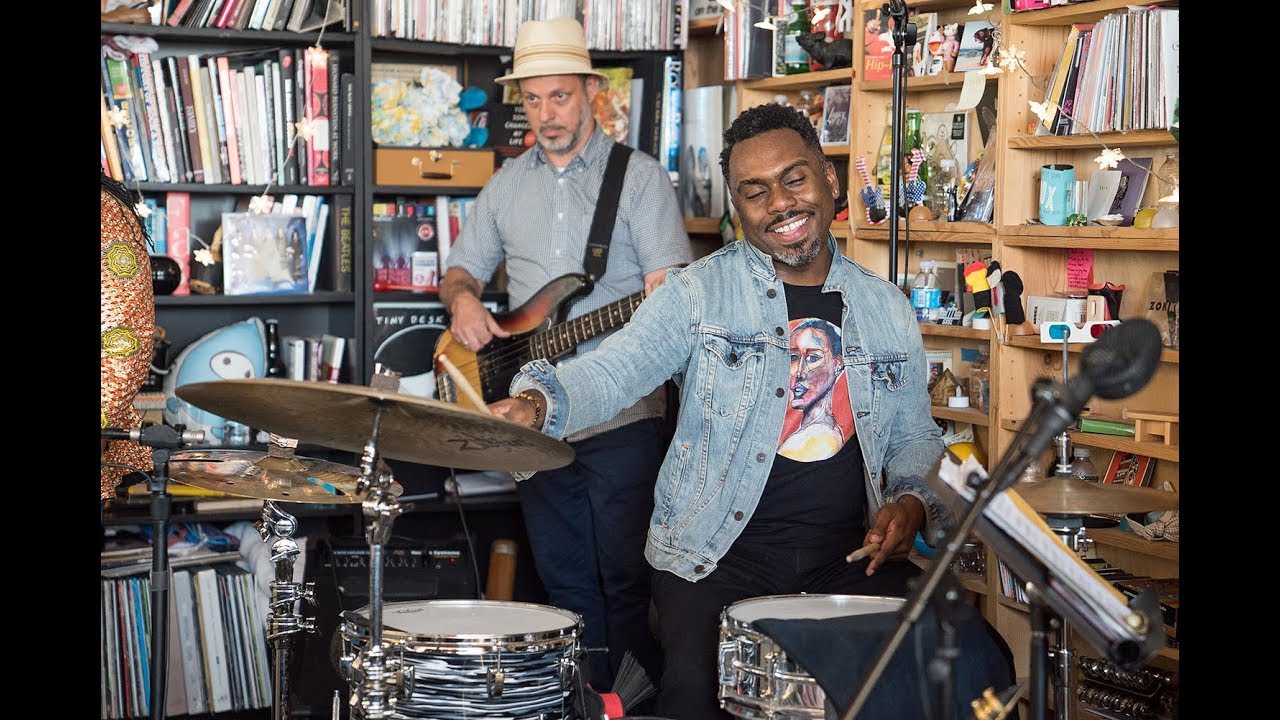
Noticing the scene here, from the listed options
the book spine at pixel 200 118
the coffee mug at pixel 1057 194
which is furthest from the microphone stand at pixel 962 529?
the book spine at pixel 200 118

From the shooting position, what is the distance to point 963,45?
137 inches

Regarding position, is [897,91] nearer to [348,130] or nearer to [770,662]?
[348,130]

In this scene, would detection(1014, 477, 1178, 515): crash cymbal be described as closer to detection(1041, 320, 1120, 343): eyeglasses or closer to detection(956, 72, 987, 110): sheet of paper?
detection(1041, 320, 1120, 343): eyeglasses

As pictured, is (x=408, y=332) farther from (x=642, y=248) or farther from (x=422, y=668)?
(x=422, y=668)

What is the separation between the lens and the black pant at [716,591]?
7.47ft

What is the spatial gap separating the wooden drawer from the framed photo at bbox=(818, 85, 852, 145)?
101cm

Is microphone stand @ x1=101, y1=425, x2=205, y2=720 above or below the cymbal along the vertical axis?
below

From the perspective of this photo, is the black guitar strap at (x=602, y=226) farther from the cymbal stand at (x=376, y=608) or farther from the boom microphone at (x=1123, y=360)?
the boom microphone at (x=1123, y=360)

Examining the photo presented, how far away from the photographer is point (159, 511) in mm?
2221

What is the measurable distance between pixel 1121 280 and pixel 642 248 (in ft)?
4.03

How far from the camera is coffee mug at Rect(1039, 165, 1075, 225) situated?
321 centimetres

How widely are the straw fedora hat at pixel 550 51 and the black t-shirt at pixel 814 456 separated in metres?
1.23

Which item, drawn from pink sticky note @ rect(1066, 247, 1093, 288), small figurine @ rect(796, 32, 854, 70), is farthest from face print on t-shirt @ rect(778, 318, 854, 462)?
small figurine @ rect(796, 32, 854, 70)

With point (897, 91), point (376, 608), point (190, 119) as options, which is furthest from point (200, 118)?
point (376, 608)
